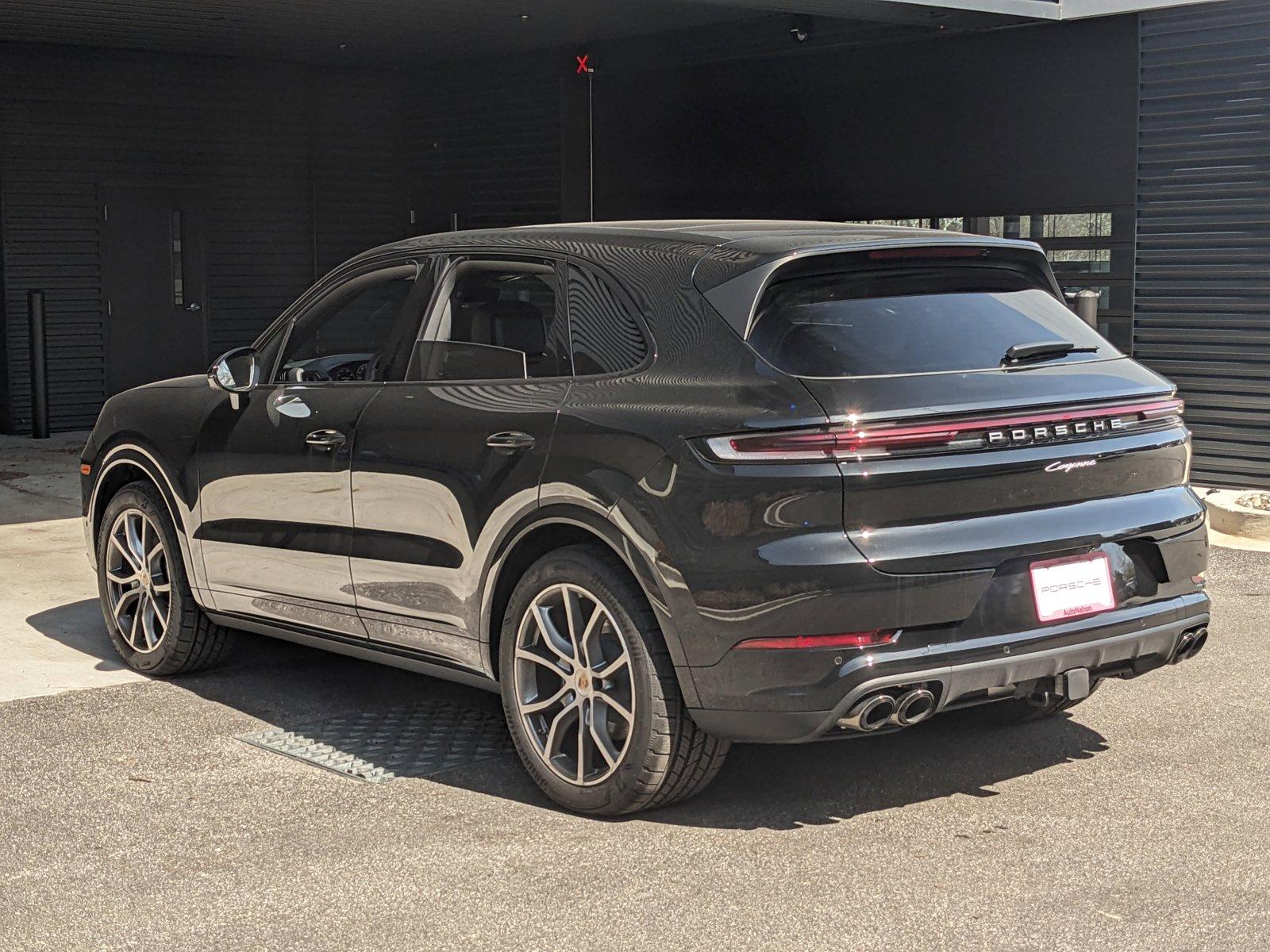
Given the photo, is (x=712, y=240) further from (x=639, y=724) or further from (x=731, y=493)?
(x=639, y=724)

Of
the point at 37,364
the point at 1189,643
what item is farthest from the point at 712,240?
the point at 37,364

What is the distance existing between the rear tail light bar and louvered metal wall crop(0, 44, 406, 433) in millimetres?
13513

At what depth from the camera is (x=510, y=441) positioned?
515cm

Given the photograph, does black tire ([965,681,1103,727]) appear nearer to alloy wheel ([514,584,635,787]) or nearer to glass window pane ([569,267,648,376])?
alloy wheel ([514,584,635,787])

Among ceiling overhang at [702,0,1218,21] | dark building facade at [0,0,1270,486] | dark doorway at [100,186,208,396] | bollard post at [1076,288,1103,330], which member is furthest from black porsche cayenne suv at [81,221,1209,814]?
dark doorway at [100,186,208,396]

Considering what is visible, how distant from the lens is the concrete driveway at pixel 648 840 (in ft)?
13.4

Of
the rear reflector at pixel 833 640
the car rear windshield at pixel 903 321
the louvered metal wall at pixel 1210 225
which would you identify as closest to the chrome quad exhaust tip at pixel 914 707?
the rear reflector at pixel 833 640

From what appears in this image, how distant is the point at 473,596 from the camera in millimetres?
5289

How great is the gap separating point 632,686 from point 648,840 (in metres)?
0.42

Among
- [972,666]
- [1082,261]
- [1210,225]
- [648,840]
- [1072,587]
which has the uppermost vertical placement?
[1210,225]

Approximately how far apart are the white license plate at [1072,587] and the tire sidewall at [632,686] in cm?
109

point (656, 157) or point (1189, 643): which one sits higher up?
point (656, 157)

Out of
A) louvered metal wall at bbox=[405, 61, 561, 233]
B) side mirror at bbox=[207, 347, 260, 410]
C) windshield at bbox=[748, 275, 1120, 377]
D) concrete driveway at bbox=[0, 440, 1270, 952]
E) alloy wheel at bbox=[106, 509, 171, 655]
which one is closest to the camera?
concrete driveway at bbox=[0, 440, 1270, 952]

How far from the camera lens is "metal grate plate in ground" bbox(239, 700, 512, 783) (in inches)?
217
